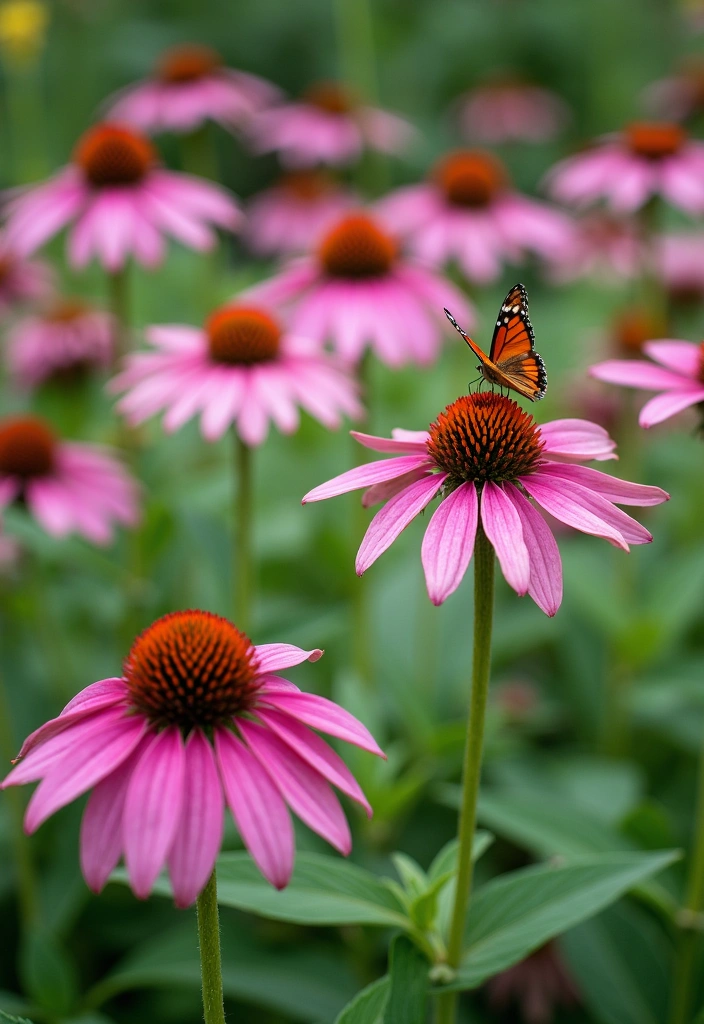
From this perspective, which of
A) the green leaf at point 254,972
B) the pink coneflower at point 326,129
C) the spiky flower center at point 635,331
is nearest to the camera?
the green leaf at point 254,972

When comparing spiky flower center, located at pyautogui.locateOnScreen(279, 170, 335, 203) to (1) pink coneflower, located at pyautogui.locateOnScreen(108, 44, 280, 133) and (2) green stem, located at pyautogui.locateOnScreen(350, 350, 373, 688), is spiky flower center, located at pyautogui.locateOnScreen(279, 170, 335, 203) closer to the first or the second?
(1) pink coneflower, located at pyautogui.locateOnScreen(108, 44, 280, 133)

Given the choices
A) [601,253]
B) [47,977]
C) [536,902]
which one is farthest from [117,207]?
[601,253]

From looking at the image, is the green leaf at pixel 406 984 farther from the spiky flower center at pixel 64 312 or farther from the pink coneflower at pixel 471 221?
the spiky flower center at pixel 64 312

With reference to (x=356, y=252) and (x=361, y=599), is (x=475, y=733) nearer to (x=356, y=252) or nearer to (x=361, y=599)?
(x=361, y=599)

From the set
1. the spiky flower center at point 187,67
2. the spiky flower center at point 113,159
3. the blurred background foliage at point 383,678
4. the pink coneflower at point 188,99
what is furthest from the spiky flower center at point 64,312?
the spiky flower center at point 113,159

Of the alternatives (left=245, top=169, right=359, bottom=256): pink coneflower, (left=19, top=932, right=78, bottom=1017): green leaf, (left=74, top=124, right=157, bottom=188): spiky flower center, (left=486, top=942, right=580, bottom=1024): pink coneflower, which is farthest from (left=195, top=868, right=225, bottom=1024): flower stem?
(left=245, top=169, right=359, bottom=256): pink coneflower

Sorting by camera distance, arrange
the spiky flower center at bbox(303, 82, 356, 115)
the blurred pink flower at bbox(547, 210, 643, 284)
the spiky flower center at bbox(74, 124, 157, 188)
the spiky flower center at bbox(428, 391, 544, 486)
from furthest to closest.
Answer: the blurred pink flower at bbox(547, 210, 643, 284) < the spiky flower center at bbox(303, 82, 356, 115) < the spiky flower center at bbox(74, 124, 157, 188) < the spiky flower center at bbox(428, 391, 544, 486)
